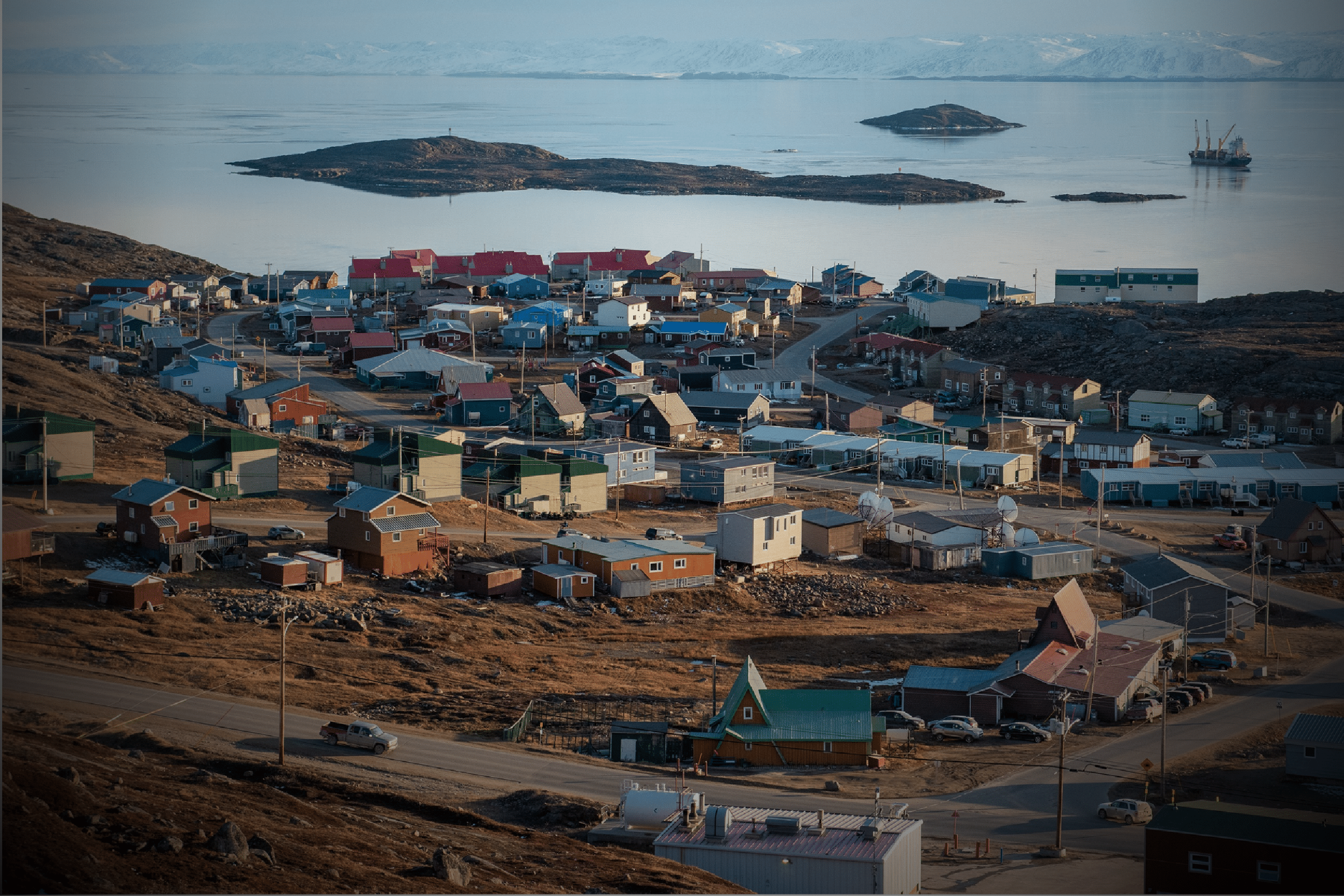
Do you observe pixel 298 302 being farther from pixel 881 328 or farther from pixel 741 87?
pixel 741 87

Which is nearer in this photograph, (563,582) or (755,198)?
(563,582)

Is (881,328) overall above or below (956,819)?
above

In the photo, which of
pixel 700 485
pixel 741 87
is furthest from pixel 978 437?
pixel 741 87

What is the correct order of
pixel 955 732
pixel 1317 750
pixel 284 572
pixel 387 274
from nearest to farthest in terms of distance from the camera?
pixel 1317 750
pixel 955 732
pixel 284 572
pixel 387 274

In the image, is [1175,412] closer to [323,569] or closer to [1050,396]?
[1050,396]

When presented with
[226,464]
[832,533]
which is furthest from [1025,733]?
[226,464]

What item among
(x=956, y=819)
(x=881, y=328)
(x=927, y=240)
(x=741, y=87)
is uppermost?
(x=741, y=87)

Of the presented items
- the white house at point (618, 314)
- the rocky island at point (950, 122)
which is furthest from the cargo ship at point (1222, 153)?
the white house at point (618, 314)

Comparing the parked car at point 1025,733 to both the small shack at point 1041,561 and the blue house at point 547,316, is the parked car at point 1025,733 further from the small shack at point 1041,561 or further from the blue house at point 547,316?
the blue house at point 547,316
